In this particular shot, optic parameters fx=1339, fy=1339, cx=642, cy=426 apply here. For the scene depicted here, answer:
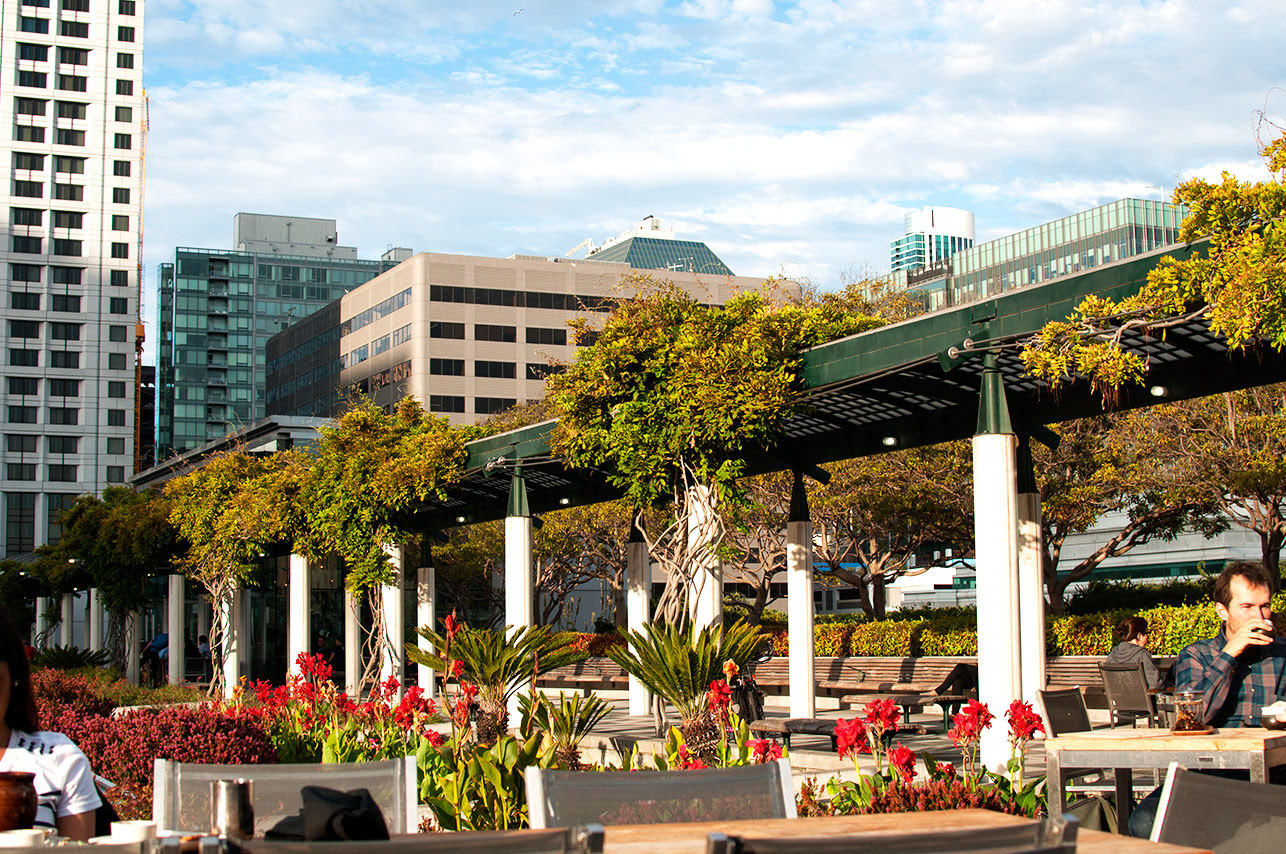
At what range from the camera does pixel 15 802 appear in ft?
11.1

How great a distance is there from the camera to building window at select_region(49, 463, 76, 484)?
9088cm

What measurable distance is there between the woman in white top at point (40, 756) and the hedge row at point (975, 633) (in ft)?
50.0

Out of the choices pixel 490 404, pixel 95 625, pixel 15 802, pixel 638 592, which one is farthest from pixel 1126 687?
pixel 490 404

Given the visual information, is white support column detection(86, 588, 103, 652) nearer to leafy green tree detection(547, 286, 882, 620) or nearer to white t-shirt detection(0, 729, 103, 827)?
leafy green tree detection(547, 286, 882, 620)

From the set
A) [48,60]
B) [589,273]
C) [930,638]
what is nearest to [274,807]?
[930,638]

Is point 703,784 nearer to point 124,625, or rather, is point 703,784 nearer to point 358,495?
point 358,495

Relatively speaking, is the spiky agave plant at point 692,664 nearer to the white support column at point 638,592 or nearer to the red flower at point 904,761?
the red flower at point 904,761

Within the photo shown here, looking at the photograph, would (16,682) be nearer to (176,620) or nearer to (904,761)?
(904,761)

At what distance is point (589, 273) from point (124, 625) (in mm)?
58022

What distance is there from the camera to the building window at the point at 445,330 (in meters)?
85.1

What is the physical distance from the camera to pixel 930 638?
78.7ft

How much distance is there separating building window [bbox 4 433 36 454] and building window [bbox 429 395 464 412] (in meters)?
28.9

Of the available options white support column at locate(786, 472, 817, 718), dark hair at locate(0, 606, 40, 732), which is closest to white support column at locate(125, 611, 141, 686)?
white support column at locate(786, 472, 817, 718)

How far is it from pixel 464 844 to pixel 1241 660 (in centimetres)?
435
